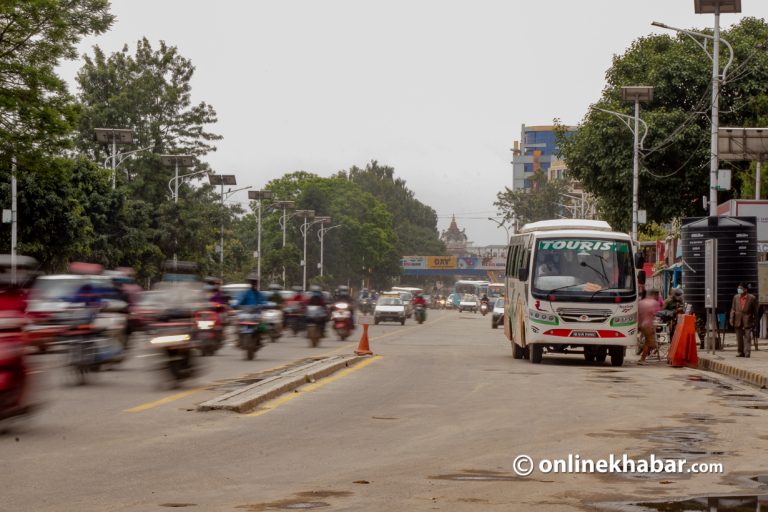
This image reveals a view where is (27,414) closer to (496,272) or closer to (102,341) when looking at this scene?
(102,341)

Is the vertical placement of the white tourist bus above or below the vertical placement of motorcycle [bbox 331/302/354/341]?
above

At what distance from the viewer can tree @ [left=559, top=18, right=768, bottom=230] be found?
186 ft

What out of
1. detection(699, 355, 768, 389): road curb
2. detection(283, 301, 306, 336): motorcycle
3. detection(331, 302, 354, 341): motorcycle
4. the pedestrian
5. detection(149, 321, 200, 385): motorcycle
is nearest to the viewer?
detection(149, 321, 200, 385): motorcycle

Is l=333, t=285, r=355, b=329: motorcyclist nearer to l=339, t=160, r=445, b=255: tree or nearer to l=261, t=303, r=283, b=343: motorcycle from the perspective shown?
l=261, t=303, r=283, b=343: motorcycle

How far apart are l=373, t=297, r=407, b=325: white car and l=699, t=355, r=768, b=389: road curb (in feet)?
120

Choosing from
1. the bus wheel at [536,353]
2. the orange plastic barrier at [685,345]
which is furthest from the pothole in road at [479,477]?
the orange plastic barrier at [685,345]

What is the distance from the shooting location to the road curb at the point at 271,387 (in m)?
14.8

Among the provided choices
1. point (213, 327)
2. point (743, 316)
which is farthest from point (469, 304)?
point (213, 327)

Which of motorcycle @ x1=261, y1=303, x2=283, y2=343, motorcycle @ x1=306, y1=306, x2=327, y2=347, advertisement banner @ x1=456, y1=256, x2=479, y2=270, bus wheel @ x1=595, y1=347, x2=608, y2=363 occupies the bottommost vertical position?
bus wheel @ x1=595, y1=347, x2=608, y2=363

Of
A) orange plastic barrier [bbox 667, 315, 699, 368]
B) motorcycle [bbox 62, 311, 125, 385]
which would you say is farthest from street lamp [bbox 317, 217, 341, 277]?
motorcycle [bbox 62, 311, 125, 385]

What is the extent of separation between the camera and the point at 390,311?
218ft

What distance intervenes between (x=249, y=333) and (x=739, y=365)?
10.1 m

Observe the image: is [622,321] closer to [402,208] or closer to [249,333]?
[249,333]

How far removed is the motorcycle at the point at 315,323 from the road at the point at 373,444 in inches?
533
